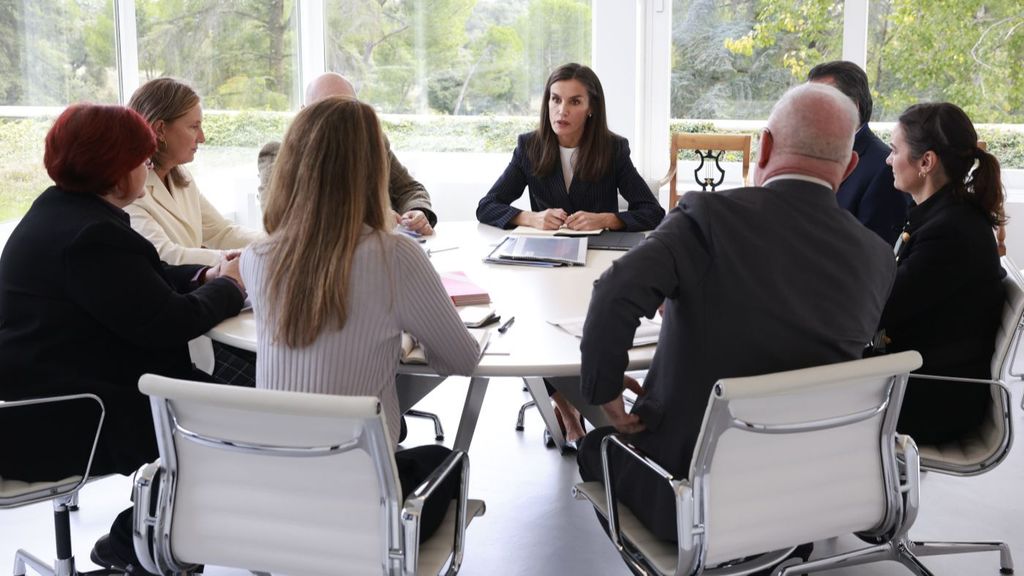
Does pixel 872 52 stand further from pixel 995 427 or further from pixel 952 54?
pixel 995 427

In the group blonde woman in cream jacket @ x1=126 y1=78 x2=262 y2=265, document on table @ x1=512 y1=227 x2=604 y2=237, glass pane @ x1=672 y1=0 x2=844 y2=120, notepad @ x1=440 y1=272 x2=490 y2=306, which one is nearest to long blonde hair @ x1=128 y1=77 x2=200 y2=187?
blonde woman in cream jacket @ x1=126 y1=78 x2=262 y2=265

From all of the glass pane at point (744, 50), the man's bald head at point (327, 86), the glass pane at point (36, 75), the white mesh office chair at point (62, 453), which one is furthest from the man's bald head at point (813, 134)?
the glass pane at point (744, 50)

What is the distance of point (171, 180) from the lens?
3.17 m

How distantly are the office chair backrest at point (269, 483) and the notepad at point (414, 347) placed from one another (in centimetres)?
43

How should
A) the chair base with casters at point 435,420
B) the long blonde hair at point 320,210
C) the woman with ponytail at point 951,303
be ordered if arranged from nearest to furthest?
the long blonde hair at point 320,210 → the woman with ponytail at point 951,303 → the chair base with casters at point 435,420

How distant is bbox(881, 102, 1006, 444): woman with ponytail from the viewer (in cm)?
243

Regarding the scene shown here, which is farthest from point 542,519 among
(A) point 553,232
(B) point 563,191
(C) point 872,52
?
(C) point 872,52

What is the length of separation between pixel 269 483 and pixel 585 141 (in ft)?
8.70

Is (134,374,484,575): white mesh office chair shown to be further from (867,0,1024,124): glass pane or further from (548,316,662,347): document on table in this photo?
(867,0,1024,124): glass pane

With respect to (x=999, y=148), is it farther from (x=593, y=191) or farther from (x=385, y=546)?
(x=385, y=546)

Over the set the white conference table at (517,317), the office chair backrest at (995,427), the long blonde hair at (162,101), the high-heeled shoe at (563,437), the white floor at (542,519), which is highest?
the long blonde hair at (162,101)

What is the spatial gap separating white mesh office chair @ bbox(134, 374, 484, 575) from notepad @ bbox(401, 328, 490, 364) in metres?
0.32

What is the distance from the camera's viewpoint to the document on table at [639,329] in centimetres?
223

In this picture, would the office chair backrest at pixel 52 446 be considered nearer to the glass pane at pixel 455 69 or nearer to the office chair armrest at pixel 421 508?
the office chair armrest at pixel 421 508
